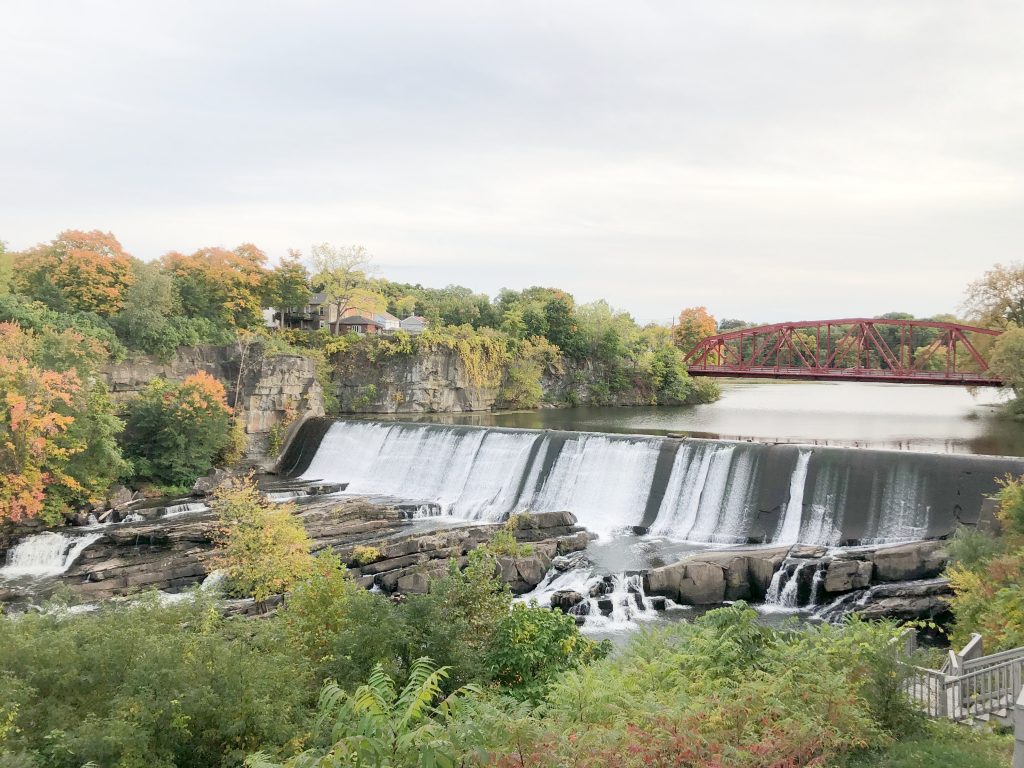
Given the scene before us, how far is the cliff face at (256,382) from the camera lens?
115ft

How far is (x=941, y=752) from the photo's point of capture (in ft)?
24.8

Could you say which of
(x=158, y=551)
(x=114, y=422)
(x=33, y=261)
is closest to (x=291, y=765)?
(x=158, y=551)

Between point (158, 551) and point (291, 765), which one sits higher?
point (291, 765)

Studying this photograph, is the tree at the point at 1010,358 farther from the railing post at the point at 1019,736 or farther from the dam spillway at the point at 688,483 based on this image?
the railing post at the point at 1019,736

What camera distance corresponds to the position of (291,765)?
5824 mm

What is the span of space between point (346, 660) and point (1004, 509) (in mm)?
14170

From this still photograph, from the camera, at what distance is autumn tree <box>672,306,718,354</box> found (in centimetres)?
7281

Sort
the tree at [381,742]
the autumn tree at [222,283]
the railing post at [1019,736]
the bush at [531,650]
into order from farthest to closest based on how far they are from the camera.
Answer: the autumn tree at [222,283], the bush at [531,650], the railing post at [1019,736], the tree at [381,742]

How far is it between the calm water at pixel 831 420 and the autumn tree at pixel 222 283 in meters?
11.0

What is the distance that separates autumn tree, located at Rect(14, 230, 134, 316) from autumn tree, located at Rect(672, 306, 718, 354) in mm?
49669

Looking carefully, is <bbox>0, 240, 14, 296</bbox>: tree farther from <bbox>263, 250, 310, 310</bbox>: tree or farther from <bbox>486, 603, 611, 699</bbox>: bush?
<bbox>486, 603, 611, 699</bbox>: bush

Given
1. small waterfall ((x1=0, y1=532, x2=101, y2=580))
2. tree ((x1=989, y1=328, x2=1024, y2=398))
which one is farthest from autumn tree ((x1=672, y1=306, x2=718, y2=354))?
small waterfall ((x1=0, y1=532, x2=101, y2=580))

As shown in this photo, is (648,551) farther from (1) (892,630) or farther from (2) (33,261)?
(2) (33,261)

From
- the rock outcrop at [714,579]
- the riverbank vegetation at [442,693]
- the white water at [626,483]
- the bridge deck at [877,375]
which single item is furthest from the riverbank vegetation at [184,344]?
the rock outcrop at [714,579]
